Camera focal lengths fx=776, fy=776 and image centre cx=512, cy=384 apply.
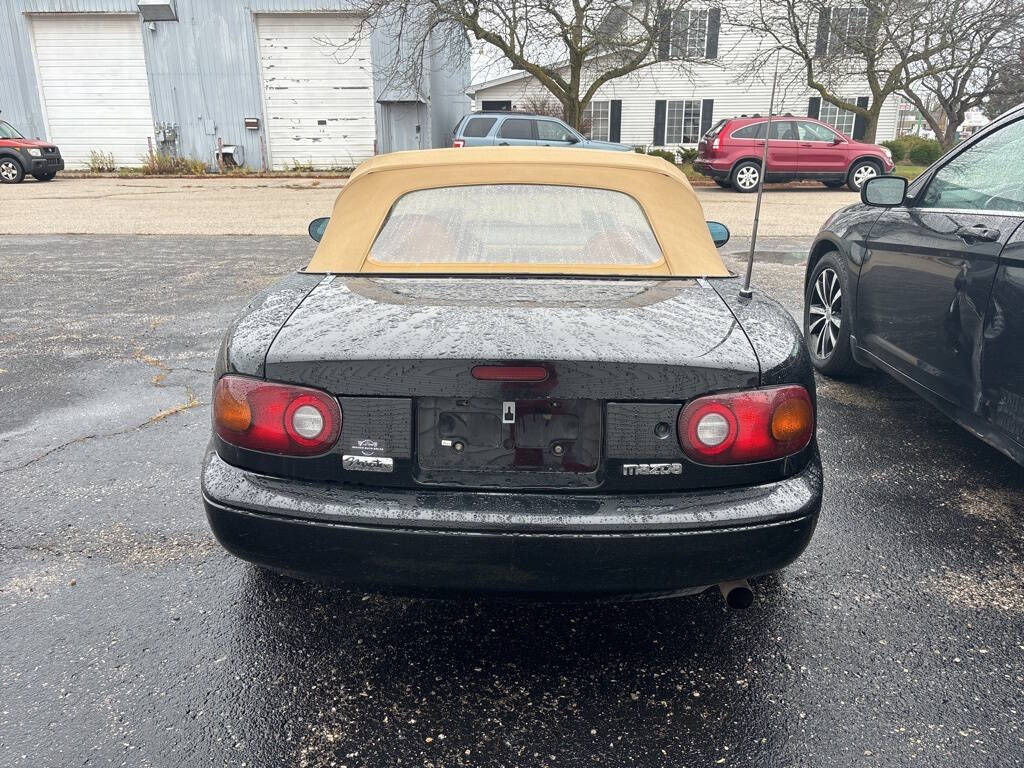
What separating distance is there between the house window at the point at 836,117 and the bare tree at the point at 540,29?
32.9 feet

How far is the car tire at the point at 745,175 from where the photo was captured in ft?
59.6

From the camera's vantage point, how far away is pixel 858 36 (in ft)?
81.9

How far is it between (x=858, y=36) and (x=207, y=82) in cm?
2048

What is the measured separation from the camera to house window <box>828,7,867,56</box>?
986 inches

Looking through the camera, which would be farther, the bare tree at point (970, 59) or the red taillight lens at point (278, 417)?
the bare tree at point (970, 59)

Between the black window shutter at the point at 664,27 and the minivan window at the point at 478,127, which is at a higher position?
the black window shutter at the point at 664,27

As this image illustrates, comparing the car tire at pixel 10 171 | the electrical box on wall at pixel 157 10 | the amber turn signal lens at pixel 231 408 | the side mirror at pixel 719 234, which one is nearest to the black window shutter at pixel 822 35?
the electrical box on wall at pixel 157 10

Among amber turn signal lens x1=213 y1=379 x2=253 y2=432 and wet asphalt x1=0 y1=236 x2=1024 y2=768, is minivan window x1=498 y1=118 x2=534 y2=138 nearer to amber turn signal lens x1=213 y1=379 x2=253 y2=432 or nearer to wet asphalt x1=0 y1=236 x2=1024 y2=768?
wet asphalt x1=0 y1=236 x2=1024 y2=768

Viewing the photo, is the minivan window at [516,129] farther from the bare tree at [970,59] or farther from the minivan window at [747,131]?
the bare tree at [970,59]

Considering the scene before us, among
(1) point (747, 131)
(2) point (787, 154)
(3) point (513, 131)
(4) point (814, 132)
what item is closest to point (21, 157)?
(3) point (513, 131)

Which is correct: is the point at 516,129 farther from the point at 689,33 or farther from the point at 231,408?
the point at 231,408

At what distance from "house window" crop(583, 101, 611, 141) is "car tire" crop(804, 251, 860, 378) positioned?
1102 inches

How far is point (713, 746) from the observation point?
193 centimetres

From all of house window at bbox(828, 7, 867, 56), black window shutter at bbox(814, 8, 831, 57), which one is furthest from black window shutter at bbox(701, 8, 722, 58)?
house window at bbox(828, 7, 867, 56)
